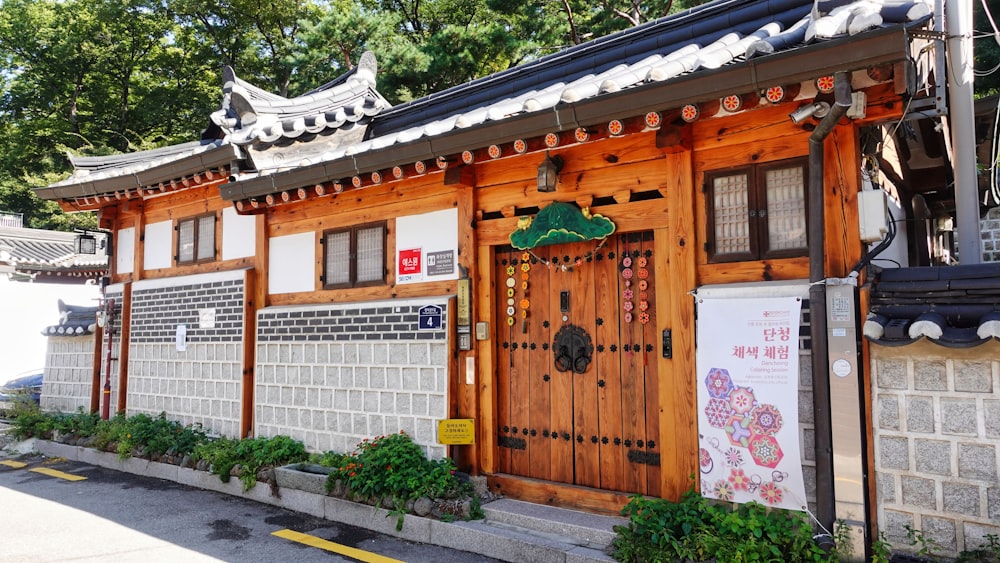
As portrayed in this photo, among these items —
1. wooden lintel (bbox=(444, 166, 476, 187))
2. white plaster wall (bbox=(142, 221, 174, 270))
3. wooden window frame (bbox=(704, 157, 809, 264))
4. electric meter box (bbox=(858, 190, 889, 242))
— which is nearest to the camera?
electric meter box (bbox=(858, 190, 889, 242))

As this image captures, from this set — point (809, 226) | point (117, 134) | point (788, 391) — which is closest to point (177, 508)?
point (788, 391)

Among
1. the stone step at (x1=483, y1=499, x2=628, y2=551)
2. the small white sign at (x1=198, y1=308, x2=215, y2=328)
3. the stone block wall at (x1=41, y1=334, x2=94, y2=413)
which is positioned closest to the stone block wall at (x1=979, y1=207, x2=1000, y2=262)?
the stone step at (x1=483, y1=499, x2=628, y2=551)

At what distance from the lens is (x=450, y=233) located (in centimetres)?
732

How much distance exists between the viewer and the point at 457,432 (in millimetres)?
6871

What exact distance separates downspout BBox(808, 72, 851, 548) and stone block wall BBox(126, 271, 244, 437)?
7.41 m

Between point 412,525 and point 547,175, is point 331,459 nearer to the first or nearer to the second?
point 412,525

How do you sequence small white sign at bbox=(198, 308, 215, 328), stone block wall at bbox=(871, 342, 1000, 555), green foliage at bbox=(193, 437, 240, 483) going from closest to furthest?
1. stone block wall at bbox=(871, 342, 1000, 555)
2. green foliage at bbox=(193, 437, 240, 483)
3. small white sign at bbox=(198, 308, 215, 328)

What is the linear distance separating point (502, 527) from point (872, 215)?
4.03 metres

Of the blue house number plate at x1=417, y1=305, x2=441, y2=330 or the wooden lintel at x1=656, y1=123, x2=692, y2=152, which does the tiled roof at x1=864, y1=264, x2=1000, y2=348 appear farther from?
the blue house number plate at x1=417, y1=305, x2=441, y2=330

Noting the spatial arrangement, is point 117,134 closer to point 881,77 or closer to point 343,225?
Result: point 343,225

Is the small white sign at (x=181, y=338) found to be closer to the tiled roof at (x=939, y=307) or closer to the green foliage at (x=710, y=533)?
the green foliage at (x=710, y=533)

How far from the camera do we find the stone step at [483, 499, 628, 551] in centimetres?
550

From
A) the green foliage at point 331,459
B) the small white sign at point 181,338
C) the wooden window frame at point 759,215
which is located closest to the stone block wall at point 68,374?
the small white sign at point 181,338

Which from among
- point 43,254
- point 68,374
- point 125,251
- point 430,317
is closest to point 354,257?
point 430,317
